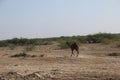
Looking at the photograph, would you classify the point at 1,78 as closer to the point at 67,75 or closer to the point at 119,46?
the point at 67,75

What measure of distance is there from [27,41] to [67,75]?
180ft

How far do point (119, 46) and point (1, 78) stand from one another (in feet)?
91.4

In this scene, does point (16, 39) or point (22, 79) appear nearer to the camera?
point (22, 79)

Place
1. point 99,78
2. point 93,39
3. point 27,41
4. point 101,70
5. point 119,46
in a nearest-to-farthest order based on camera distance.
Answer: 1. point 99,78
2. point 101,70
3. point 119,46
4. point 93,39
5. point 27,41

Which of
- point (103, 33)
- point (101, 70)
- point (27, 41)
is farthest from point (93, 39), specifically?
point (101, 70)

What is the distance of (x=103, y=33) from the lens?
6325cm

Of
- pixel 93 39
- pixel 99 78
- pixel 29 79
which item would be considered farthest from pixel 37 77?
pixel 93 39

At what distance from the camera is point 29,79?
18.0 m

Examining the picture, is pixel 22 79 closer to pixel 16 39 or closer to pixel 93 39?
pixel 93 39

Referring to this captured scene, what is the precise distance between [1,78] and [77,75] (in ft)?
11.9

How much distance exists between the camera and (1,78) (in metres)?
18.4

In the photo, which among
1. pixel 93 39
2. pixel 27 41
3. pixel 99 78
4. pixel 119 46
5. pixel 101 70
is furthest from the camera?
pixel 27 41

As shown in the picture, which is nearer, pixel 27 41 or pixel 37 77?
pixel 37 77

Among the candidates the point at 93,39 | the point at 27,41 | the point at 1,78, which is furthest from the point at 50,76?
the point at 27,41
